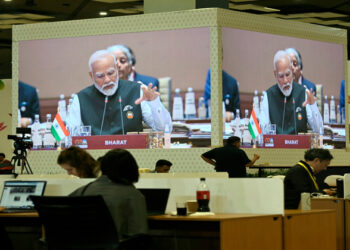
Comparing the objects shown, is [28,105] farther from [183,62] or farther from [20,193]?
[20,193]

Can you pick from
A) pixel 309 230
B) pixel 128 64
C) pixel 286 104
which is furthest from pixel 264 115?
pixel 309 230

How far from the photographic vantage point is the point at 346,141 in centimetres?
1212

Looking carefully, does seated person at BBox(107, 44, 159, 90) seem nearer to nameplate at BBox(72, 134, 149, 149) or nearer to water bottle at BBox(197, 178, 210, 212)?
nameplate at BBox(72, 134, 149, 149)

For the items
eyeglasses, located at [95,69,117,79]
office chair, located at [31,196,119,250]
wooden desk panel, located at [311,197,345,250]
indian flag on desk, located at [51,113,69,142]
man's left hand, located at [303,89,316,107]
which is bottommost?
wooden desk panel, located at [311,197,345,250]

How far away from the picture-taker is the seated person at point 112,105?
1059 centimetres

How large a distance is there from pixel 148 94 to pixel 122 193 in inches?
253

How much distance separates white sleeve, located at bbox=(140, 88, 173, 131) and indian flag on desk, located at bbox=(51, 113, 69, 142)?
Answer: 4.31 ft

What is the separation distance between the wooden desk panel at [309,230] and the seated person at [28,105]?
688 cm

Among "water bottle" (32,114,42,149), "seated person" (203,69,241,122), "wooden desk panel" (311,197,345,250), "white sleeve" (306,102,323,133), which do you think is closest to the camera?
"wooden desk panel" (311,197,345,250)

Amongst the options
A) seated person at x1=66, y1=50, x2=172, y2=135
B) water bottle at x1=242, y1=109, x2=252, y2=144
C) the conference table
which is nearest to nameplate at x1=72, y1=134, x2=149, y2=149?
seated person at x1=66, y1=50, x2=172, y2=135

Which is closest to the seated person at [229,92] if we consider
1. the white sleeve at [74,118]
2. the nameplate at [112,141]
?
the nameplate at [112,141]

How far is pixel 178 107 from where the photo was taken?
413 inches

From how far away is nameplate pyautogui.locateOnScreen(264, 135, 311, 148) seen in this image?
35.9 ft

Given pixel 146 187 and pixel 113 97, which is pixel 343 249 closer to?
pixel 146 187
